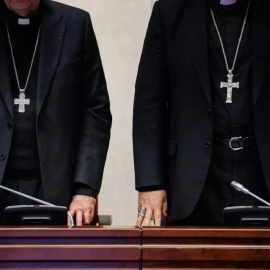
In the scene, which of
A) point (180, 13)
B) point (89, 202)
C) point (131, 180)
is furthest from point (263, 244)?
point (131, 180)

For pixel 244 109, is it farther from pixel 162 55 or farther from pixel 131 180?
pixel 131 180

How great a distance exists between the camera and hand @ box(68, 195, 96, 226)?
2.17m

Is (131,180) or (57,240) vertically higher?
(131,180)

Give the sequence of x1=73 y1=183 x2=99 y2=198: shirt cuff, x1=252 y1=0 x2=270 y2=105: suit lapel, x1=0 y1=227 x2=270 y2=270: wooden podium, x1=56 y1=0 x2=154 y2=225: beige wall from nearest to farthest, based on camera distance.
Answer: x1=0 y1=227 x2=270 y2=270: wooden podium < x1=252 y1=0 x2=270 y2=105: suit lapel < x1=73 y1=183 x2=99 y2=198: shirt cuff < x1=56 y1=0 x2=154 y2=225: beige wall

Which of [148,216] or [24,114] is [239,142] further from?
[24,114]

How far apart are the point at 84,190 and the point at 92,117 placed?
213 mm

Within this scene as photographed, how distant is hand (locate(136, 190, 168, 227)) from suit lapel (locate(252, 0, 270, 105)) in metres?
0.36

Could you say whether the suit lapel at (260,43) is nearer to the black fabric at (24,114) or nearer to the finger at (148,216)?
the finger at (148,216)

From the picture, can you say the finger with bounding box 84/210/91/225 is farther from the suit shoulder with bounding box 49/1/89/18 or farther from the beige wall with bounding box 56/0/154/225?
the beige wall with bounding box 56/0/154/225

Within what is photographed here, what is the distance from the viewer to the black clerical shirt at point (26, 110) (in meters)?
2.19

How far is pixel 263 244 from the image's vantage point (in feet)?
5.23

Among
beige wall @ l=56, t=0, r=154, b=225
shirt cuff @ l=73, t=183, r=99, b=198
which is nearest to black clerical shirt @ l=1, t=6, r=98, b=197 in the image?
shirt cuff @ l=73, t=183, r=99, b=198

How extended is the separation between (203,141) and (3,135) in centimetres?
54

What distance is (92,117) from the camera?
7.55 ft
